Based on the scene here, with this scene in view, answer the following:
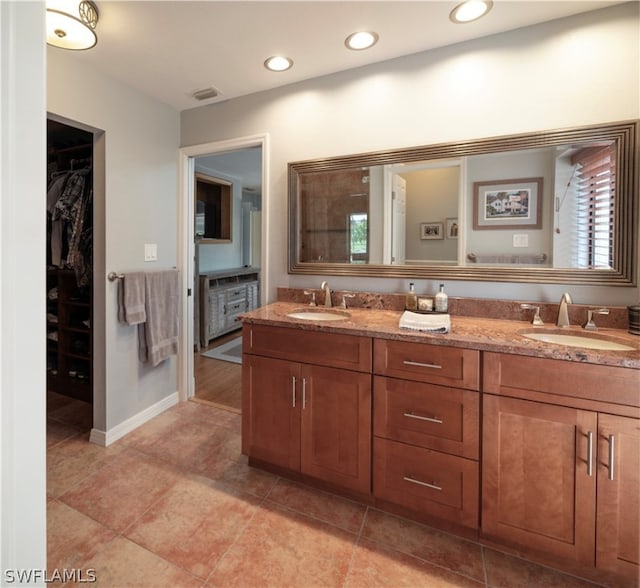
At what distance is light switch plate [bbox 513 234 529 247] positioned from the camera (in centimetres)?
178

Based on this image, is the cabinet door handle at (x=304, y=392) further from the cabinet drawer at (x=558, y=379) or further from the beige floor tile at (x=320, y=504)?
the cabinet drawer at (x=558, y=379)

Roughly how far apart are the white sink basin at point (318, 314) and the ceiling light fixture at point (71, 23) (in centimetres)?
159

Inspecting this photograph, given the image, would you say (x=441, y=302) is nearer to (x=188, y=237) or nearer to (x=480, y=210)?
(x=480, y=210)

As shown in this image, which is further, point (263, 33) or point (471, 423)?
point (263, 33)

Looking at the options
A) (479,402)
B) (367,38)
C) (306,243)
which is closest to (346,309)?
(306,243)

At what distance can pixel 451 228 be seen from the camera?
193 centimetres

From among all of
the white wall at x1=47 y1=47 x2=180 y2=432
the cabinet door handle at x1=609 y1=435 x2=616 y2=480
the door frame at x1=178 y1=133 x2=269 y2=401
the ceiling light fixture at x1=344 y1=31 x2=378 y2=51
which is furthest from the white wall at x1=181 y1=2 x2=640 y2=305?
the cabinet door handle at x1=609 y1=435 x2=616 y2=480

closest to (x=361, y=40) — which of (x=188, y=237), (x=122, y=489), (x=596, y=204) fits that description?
(x=596, y=204)

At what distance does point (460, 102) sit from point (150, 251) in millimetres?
2185

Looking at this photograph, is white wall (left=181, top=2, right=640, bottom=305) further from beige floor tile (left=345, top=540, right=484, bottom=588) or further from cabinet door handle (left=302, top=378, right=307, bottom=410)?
beige floor tile (left=345, top=540, right=484, bottom=588)

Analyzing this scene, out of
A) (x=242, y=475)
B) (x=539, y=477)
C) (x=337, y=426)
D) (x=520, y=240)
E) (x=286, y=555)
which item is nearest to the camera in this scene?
(x=539, y=477)

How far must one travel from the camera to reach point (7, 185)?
1.79ft

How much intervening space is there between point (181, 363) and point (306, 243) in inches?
57.5

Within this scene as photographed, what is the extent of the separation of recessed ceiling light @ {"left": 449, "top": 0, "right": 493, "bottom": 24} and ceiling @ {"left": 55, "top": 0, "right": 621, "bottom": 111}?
33 mm
